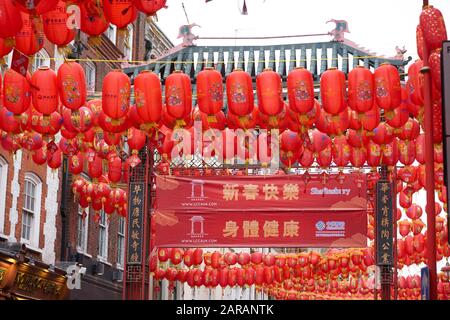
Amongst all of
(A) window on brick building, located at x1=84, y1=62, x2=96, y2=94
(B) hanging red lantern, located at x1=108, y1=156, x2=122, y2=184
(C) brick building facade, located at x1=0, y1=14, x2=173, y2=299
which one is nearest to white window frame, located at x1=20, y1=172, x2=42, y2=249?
(C) brick building facade, located at x1=0, y1=14, x2=173, y2=299

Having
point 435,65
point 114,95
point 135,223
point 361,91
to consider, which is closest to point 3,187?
point 135,223

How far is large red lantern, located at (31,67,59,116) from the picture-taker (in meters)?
14.8

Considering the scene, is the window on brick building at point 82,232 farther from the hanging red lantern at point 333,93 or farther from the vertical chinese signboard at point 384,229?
the hanging red lantern at point 333,93

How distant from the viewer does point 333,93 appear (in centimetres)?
1550

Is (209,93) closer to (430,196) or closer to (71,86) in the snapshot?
(71,86)

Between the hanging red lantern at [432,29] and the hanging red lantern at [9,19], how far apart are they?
4871 millimetres

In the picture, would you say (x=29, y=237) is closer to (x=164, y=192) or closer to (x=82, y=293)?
(x=82, y=293)

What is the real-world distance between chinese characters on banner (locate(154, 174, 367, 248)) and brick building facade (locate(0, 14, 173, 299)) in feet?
9.07

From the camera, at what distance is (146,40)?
119 ft

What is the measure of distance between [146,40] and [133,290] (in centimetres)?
1778

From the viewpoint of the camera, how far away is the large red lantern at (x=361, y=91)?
15492 mm

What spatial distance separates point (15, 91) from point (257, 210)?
24.0 ft

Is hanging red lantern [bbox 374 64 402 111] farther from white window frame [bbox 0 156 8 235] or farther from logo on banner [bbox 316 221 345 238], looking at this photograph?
white window frame [bbox 0 156 8 235]
